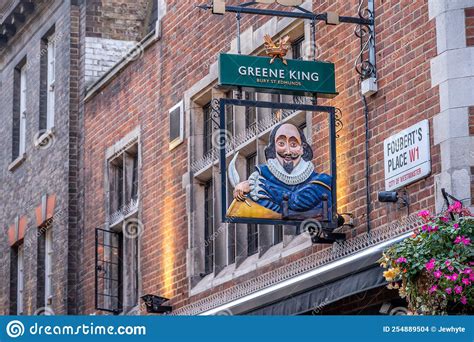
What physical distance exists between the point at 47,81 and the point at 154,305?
8.55 meters

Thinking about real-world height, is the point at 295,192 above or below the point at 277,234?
below

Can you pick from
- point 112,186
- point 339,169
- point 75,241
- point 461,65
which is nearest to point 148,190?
point 112,186

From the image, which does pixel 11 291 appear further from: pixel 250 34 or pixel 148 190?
Result: pixel 250 34

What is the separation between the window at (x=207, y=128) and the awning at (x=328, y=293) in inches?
180

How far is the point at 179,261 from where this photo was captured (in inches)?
867

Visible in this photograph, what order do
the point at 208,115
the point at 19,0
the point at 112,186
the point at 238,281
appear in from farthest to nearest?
1. the point at 19,0
2. the point at 112,186
3. the point at 208,115
4. the point at 238,281

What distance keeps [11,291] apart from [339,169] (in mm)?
13982

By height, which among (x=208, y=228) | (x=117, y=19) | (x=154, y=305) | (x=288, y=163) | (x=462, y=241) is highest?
(x=117, y=19)

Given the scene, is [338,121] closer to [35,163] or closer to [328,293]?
[328,293]

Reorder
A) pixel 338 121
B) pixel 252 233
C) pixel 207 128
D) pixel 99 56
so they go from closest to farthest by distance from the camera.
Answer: pixel 338 121
pixel 252 233
pixel 207 128
pixel 99 56

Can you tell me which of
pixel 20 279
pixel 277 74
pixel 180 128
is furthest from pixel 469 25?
pixel 20 279

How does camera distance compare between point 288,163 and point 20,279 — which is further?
point 20,279

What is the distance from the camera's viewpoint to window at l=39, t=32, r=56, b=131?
1138 inches

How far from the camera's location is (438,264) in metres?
13.7
